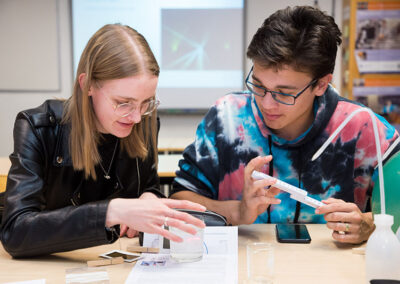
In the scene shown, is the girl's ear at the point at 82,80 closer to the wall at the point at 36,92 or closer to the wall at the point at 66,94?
the wall at the point at 66,94

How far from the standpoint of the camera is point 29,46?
184 inches

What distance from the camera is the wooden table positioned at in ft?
3.55

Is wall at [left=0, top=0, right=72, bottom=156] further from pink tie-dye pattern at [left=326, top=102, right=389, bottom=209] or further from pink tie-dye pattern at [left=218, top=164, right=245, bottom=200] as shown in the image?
pink tie-dye pattern at [left=326, top=102, right=389, bottom=209]

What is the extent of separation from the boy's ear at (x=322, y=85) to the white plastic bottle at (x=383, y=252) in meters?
0.68

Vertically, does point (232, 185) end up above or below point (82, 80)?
below

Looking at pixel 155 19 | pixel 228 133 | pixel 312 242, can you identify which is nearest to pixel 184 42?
pixel 155 19

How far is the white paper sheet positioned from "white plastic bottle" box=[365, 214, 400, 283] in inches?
11.9

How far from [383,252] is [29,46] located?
4.42 metres

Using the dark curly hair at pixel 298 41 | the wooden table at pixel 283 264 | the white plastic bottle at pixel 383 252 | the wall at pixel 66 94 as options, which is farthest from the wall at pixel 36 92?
the white plastic bottle at pixel 383 252

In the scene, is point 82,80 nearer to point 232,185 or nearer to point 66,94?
point 232,185

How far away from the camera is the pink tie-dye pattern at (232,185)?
1695 mm

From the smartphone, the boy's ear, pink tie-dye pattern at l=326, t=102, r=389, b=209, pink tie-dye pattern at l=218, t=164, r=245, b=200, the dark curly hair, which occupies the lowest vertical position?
the smartphone

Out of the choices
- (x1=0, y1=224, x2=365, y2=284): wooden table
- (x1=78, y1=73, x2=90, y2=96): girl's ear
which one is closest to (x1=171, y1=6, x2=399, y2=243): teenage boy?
(x1=0, y1=224, x2=365, y2=284): wooden table

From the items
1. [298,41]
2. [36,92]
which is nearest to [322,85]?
[298,41]
